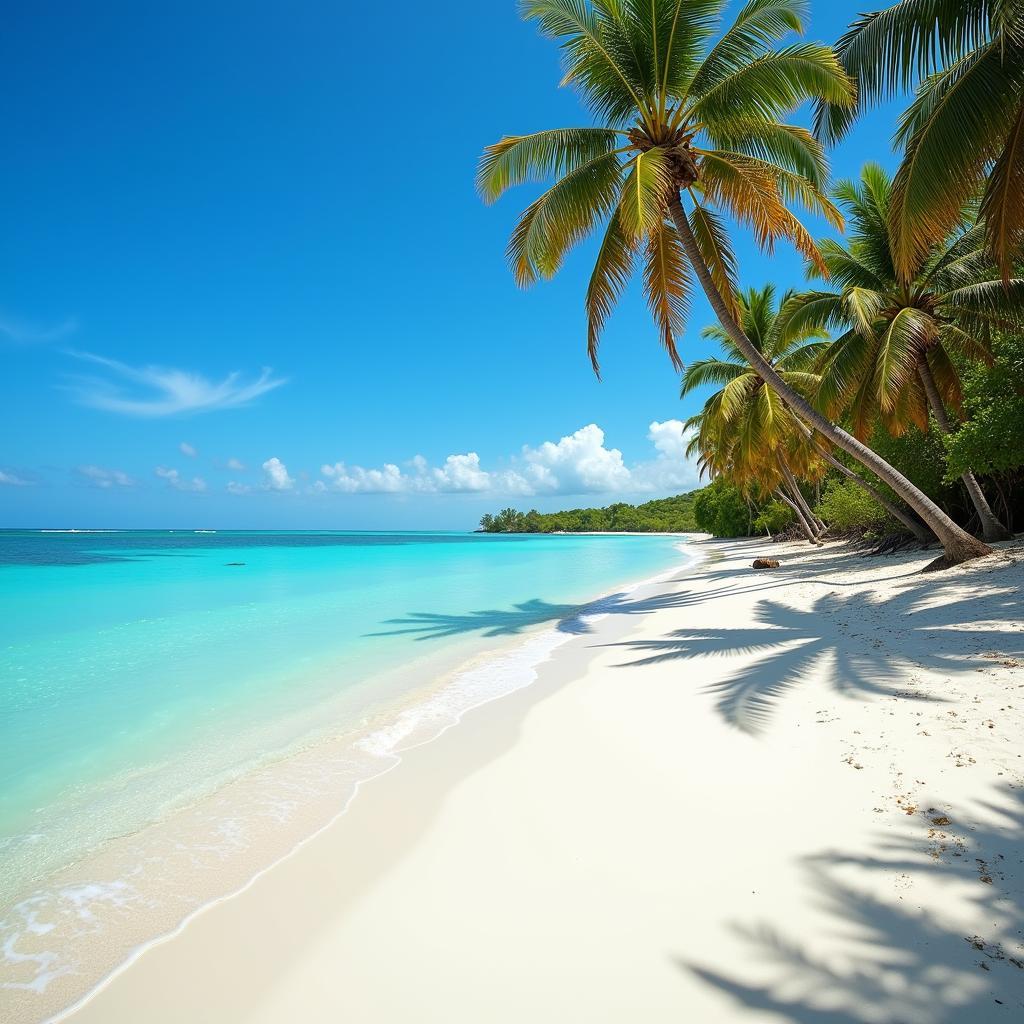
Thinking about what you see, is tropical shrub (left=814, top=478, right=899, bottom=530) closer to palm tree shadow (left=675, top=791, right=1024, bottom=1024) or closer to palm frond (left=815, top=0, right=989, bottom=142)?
palm frond (left=815, top=0, right=989, bottom=142)

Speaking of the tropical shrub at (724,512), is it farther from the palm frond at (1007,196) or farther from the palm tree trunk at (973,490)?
the palm frond at (1007,196)

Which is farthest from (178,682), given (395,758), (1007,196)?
(1007,196)

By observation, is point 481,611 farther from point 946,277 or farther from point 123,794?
point 946,277

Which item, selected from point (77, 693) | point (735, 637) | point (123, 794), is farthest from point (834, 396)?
point (77, 693)

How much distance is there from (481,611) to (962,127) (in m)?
11.5

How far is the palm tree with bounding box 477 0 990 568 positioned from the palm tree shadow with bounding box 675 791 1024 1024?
7.11 m

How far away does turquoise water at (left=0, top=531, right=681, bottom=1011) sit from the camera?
401cm

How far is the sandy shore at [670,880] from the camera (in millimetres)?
1903

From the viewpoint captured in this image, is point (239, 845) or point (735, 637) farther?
point (735, 637)

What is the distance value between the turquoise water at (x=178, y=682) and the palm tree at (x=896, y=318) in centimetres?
798

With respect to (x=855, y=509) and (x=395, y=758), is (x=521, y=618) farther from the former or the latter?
(x=855, y=509)

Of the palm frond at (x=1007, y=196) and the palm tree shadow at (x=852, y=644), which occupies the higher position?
the palm frond at (x=1007, y=196)

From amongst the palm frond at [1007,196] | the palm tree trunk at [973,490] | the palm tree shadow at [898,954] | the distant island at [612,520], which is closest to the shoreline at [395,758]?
the palm tree shadow at [898,954]

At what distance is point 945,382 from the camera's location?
12180 mm
